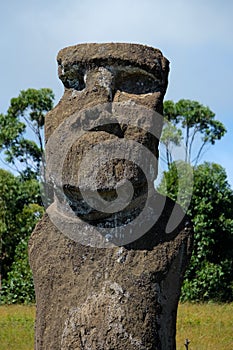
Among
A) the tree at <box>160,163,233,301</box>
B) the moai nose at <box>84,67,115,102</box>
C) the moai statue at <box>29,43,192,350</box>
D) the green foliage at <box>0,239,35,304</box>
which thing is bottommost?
the moai statue at <box>29,43,192,350</box>

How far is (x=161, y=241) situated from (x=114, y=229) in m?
0.23

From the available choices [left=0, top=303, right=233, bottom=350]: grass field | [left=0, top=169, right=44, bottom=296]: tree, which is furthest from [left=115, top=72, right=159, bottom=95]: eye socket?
[left=0, top=169, right=44, bottom=296]: tree

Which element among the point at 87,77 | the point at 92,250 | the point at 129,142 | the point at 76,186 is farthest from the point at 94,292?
the point at 87,77

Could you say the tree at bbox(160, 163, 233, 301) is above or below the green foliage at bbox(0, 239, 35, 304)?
above

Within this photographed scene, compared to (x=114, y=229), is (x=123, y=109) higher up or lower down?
higher up

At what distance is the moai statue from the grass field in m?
4.41

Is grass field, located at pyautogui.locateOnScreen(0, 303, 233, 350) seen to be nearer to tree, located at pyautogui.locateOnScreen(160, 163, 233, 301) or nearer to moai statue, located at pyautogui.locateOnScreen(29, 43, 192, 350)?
tree, located at pyautogui.locateOnScreen(160, 163, 233, 301)

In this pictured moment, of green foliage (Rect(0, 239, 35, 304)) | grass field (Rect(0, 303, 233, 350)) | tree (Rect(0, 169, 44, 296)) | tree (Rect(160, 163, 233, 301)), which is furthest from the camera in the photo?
tree (Rect(0, 169, 44, 296))

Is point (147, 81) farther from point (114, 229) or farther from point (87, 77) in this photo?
point (114, 229)

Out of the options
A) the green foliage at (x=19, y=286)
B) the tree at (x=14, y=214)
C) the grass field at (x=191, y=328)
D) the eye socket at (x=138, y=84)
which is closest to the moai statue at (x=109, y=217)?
the eye socket at (x=138, y=84)

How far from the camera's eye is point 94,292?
3189 millimetres

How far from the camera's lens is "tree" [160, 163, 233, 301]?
13.0 meters

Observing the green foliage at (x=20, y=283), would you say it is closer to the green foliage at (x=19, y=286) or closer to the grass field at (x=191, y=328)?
the green foliage at (x=19, y=286)

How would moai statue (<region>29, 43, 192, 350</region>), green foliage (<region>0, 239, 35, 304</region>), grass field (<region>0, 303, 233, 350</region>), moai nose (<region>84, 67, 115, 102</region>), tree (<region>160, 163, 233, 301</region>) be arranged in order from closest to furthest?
moai statue (<region>29, 43, 192, 350</region>), moai nose (<region>84, 67, 115, 102</region>), grass field (<region>0, 303, 233, 350</region>), tree (<region>160, 163, 233, 301</region>), green foliage (<region>0, 239, 35, 304</region>)
